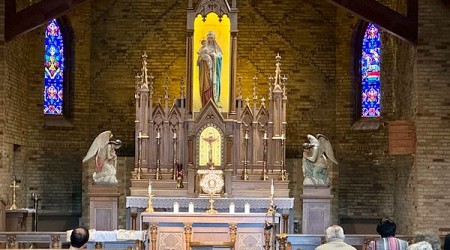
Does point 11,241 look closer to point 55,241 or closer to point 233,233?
point 55,241

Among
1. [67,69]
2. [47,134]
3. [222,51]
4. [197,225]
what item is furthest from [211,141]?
[67,69]

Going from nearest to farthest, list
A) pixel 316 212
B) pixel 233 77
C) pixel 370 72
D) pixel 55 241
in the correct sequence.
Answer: pixel 55 241, pixel 316 212, pixel 233 77, pixel 370 72

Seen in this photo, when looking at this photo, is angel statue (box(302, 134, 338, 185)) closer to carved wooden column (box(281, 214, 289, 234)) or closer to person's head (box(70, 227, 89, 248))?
carved wooden column (box(281, 214, 289, 234))

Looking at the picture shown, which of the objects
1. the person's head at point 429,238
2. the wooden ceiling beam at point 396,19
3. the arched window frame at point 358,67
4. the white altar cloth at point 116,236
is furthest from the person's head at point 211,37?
the person's head at point 429,238

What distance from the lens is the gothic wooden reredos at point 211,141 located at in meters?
19.8

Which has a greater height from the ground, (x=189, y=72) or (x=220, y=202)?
(x=189, y=72)

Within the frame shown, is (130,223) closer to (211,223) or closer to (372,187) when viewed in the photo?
(211,223)

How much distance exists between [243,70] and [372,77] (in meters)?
3.12

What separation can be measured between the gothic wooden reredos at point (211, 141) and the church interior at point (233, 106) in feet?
0.09

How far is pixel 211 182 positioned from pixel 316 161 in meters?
2.14

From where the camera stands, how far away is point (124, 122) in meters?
23.8

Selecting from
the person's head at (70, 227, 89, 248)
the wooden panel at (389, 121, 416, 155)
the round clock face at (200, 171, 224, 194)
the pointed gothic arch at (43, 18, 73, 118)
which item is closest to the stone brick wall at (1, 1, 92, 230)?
the pointed gothic arch at (43, 18, 73, 118)

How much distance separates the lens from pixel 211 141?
65.0 ft

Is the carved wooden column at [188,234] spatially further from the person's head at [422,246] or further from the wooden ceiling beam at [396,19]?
the person's head at [422,246]
